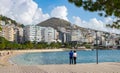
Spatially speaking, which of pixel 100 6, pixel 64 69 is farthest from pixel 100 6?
pixel 64 69

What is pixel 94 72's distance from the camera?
20781 mm

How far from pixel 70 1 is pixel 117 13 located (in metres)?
1.41

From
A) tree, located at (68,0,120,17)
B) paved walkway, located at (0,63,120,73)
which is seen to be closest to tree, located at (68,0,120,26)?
tree, located at (68,0,120,17)

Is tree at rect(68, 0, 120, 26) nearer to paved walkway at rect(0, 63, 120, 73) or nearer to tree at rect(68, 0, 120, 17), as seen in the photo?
tree at rect(68, 0, 120, 17)

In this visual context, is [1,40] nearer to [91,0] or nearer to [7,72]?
[7,72]

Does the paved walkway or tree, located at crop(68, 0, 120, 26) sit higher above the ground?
tree, located at crop(68, 0, 120, 26)

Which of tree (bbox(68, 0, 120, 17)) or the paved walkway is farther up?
tree (bbox(68, 0, 120, 17))

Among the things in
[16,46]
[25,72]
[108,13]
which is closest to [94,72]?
[25,72]

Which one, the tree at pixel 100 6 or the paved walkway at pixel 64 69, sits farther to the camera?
the paved walkway at pixel 64 69

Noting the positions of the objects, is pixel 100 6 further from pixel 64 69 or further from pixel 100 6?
pixel 64 69

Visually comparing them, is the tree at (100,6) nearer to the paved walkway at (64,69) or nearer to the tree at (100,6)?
the tree at (100,6)

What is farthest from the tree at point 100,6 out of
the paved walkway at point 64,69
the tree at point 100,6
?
the paved walkway at point 64,69

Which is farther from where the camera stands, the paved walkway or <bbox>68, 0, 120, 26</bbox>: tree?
the paved walkway

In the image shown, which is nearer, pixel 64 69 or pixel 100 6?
pixel 100 6
